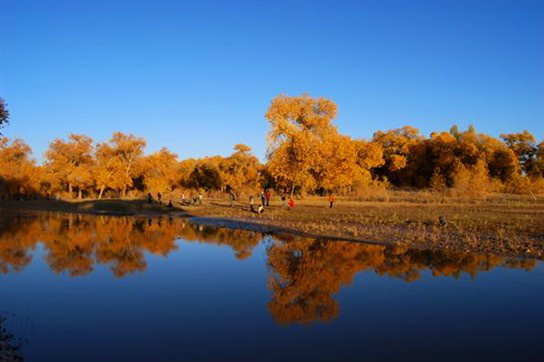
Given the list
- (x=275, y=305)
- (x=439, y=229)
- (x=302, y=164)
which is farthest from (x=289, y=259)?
(x=302, y=164)

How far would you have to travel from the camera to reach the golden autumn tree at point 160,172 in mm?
75812

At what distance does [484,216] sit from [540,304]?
19.4 meters

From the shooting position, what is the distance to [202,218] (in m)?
38.7

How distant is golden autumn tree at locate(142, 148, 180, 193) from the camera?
75.8 m

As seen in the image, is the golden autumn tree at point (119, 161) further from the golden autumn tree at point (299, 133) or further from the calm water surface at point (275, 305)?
the calm water surface at point (275, 305)

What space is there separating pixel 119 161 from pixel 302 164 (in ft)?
127

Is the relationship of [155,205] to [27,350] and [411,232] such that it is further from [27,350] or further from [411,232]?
[27,350]

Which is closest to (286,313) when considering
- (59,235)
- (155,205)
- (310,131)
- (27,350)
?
(27,350)

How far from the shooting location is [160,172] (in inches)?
3157

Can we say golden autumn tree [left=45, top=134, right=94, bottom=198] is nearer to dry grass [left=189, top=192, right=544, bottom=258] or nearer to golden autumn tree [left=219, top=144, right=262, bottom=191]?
golden autumn tree [left=219, top=144, right=262, bottom=191]

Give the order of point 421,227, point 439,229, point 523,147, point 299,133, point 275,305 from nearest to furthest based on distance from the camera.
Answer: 1. point 275,305
2. point 439,229
3. point 421,227
4. point 299,133
5. point 523,147

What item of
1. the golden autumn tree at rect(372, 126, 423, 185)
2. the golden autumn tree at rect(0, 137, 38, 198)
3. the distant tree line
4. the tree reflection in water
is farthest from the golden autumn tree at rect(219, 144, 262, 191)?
the tree reflection in water

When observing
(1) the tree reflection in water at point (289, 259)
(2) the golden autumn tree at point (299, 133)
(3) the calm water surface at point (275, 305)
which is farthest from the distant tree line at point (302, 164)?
(3) the calm water surface at point (275, 305)

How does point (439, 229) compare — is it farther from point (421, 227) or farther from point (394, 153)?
point (394, 153)
